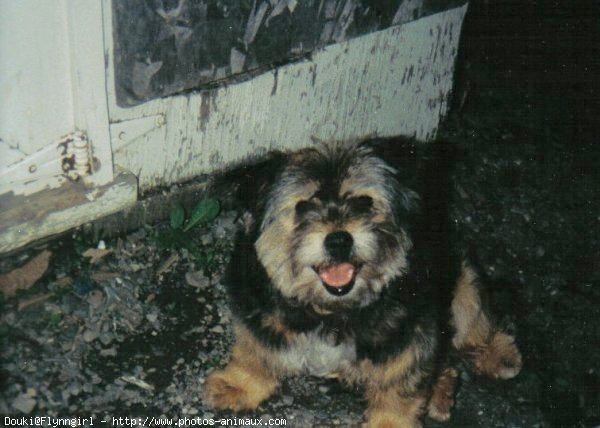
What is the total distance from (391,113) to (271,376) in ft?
8.10

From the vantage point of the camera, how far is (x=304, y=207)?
124 inches

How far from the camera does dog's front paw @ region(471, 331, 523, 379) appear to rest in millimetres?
4082

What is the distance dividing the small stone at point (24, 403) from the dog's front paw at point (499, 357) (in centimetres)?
247

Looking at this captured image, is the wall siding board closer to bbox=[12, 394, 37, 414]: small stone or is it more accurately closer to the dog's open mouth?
bbox=[12, 394, 37, 414]: small stone

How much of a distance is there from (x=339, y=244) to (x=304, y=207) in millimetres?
259

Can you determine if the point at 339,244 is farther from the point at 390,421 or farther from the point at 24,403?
the point at 24,403

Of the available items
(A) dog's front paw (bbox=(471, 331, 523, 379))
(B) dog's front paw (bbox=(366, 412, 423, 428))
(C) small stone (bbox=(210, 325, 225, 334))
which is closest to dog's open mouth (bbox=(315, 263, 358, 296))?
(B) dog's front paw (bbox=(366, 412, 423, 428))

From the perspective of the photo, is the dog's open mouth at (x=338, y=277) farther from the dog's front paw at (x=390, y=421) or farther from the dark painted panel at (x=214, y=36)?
the dark painted panel at (x=214, y=36)

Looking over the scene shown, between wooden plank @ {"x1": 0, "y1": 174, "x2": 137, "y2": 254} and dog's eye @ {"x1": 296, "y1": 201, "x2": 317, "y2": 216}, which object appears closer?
dog's eye @ {"x1": 296, "y1": 201, "x2": 317, "y2": 216}

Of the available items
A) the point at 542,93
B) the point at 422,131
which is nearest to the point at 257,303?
the point at 422,131

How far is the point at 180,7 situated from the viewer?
12.1 feet

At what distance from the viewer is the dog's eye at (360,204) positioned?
312 cm

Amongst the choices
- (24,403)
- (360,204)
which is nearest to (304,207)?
(360,204)

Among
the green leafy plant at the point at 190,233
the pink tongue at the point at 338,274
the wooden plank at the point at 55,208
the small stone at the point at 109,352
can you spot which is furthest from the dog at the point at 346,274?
the wooden plank at the point at 55,208
